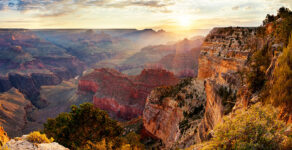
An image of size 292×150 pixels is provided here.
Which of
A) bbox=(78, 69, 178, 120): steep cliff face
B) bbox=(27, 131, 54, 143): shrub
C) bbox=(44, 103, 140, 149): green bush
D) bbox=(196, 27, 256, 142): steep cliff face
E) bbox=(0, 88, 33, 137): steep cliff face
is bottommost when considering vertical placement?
bbox=(0, 88, 33, 137): steep cliff face

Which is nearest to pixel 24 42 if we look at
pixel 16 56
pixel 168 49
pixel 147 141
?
pixel 16 56

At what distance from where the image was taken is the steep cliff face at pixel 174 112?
675 inches

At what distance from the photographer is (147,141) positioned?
23.5 meters

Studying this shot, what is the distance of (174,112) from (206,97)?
4.11 meters

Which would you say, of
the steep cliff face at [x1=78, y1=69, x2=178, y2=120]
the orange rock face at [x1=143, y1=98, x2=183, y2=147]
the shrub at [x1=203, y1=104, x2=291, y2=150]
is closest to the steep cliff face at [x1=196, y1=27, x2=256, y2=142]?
the shrub at [x1=203, y1=104, x2=291, y2=150]

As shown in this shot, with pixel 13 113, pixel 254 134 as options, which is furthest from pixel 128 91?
pixel 254 134

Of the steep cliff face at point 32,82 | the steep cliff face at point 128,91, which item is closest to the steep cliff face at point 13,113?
the steep cliff face at point 32,82

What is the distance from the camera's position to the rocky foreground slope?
38.5ft

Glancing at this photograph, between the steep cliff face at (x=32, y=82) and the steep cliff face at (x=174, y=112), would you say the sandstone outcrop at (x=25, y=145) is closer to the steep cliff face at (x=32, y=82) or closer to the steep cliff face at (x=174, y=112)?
the steep cliff face at (x=174, y=112)

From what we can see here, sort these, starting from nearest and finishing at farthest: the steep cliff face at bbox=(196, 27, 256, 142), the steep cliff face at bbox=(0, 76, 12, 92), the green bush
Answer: the steep cliff face at bbox=(196, 27, 256, 142) → the green bush → the steep cliff face at bbox=(0, 76, 12, 92)

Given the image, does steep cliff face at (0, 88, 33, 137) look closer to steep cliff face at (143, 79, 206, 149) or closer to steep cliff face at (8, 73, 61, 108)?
steep cliff face at (8, 73, 61, 108)

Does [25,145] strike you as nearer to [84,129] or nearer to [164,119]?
[84,129]

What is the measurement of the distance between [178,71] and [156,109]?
6908 centimetres

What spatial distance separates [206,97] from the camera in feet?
58.2
